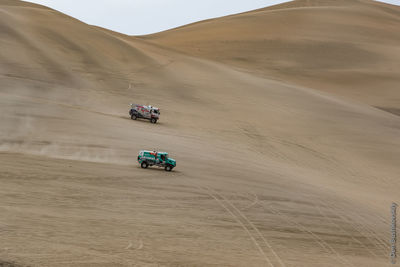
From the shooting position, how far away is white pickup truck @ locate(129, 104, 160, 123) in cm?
3188

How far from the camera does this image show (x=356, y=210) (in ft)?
65.0

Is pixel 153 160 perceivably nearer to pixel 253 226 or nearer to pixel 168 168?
→ pixel 168 168

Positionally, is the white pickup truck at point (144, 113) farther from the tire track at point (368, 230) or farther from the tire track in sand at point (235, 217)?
the tire track at point (368, 230)

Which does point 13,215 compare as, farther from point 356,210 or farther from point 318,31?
point 318,31

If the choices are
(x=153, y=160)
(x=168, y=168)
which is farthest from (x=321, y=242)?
(x=153, y=160)

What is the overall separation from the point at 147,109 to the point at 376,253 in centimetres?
1910

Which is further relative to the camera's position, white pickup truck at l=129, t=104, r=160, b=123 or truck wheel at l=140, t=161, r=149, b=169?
white pickup truck at l=129, t=104, r=160, b=123

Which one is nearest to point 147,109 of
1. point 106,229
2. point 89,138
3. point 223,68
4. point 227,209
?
point 89,138

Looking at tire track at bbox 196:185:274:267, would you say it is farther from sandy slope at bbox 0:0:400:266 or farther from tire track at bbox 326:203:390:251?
tire track at bbox 326:203:390:251

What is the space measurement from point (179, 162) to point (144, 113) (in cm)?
889

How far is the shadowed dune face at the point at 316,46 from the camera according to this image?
5731 centimetres

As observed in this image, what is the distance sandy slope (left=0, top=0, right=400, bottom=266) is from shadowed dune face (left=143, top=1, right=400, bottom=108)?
222 inches

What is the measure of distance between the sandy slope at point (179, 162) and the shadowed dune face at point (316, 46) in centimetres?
565

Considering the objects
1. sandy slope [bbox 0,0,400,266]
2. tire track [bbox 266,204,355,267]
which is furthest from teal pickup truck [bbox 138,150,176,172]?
tire track [bbox 266,204,355,267]
